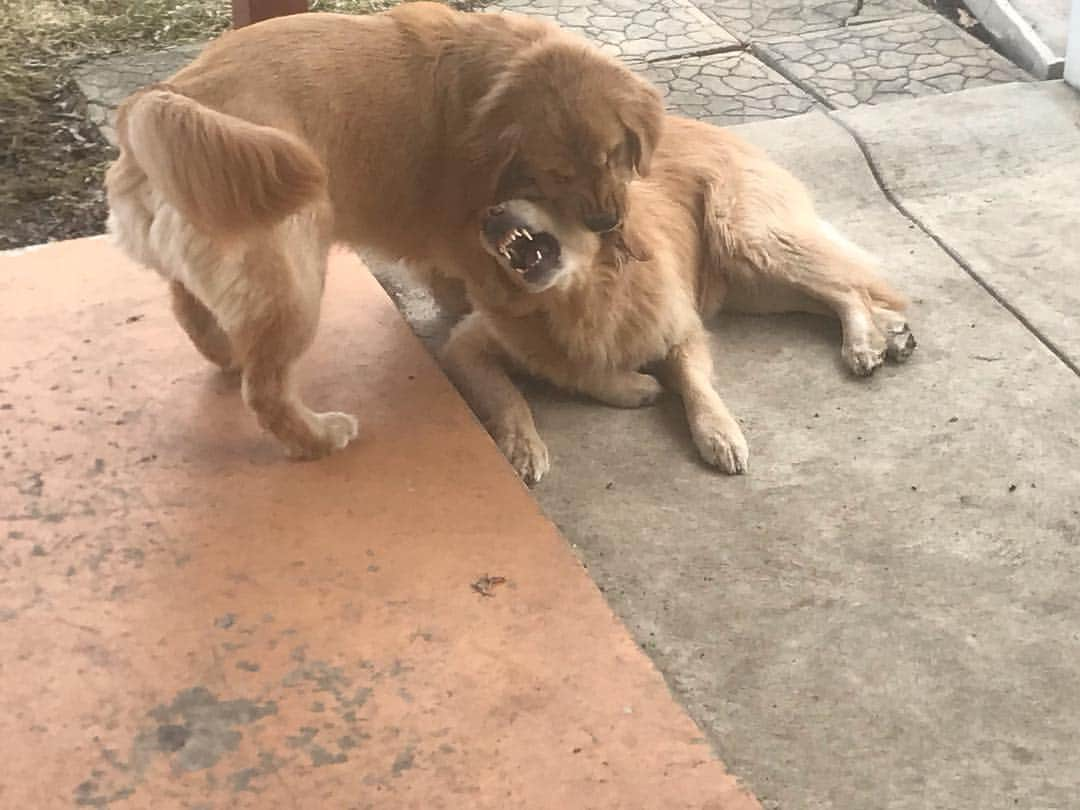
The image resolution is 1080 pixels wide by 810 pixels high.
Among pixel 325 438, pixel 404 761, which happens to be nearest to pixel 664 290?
pixel 325 438

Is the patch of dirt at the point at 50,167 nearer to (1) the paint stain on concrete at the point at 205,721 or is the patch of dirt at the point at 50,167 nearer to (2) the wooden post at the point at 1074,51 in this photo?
(1) the paint stain on concrete at the point at 205,721

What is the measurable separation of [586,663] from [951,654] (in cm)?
62

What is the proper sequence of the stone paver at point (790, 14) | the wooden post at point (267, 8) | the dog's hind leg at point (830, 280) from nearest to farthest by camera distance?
1. the dog's hind leg at point (830, 280)
2. the wooden post at point (267, 8)
3. the stone paver at point (790, 14)

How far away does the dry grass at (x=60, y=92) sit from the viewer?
3.16m

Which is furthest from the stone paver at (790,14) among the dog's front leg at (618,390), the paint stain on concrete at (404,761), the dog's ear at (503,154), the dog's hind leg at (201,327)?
the paint stain on concrete at (404,761)

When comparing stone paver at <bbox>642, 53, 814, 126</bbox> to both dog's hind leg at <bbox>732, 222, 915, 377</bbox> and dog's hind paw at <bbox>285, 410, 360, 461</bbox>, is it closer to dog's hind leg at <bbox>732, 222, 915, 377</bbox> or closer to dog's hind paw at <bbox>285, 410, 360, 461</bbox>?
dog's hind leg at <bbox>732, 222, 915, 377</bbox>

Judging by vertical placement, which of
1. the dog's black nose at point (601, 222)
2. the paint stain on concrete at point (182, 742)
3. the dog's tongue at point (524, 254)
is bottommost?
the paint stain on concrete at point (182, 742)

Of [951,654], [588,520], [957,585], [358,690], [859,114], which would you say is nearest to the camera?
[358,690]

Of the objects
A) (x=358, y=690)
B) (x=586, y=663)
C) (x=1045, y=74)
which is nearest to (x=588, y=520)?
(x=586, y=663)

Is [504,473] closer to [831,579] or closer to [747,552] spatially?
[747,552]

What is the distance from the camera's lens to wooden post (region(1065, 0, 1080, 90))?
3750 millimetres

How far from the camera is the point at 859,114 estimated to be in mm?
3635

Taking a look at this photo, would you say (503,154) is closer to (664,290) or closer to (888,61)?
(664,290)

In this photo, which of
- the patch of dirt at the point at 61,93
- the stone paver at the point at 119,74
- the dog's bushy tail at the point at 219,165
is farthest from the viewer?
the stone paver at the point at 119,74
